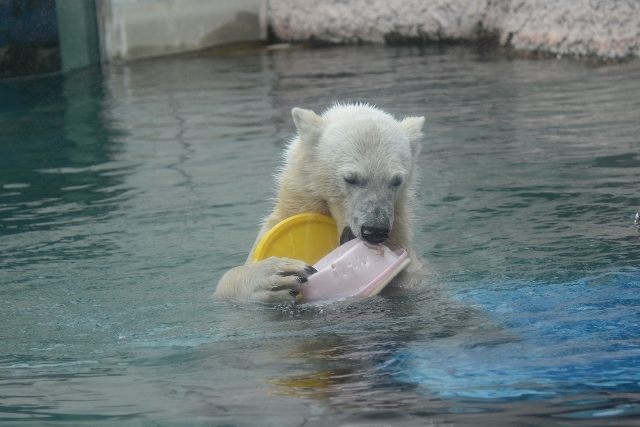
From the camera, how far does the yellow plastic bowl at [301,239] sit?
3.94m

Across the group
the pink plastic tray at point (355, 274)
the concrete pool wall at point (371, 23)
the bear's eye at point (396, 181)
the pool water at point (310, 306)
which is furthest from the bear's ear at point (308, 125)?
the concrete pool wall at point (371, 23)

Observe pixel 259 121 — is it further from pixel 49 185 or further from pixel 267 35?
pixel 267 35

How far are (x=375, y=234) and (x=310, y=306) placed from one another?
15.1 inches

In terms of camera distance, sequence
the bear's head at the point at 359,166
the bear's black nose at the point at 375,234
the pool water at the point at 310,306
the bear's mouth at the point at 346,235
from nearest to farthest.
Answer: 1. the pool water at the point at 310,306
2. the bear's black nose at the point at 375,234
3. the bear's head at the point at 359,166
4. the bear's mouth at the point at 346,235

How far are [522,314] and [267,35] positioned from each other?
379 inches

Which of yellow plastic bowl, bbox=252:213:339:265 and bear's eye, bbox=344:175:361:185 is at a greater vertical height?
bear's eye, bbox=344:175:361:185

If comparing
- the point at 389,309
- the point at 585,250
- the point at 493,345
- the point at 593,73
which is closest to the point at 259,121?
the point at 593,73

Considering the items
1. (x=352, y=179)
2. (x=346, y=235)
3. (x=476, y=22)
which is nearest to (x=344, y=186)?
(x=352, y=179)

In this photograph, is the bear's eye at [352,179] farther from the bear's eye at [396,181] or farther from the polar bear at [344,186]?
the bear's eye at [396,181]

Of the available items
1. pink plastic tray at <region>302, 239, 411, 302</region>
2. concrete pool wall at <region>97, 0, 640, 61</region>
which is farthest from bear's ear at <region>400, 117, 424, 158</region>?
concrete pool wall at <region>97, 0, 640, 61</region>

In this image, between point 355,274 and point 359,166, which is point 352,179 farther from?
point 355,274

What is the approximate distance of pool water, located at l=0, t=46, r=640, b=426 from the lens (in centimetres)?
275

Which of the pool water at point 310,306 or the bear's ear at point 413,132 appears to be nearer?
the pool water at point 310,306

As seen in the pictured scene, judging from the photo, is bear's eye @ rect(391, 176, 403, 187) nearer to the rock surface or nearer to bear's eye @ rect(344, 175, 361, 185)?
bear's eye @ rect(344, 175, 361, 185)
